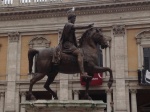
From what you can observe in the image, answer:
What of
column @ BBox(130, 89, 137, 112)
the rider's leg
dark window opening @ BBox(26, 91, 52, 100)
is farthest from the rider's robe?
dark window opening @ BBox(26, 91, 52, 100)

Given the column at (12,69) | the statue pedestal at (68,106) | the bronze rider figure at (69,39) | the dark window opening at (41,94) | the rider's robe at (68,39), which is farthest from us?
the dark window opening at (41,94)

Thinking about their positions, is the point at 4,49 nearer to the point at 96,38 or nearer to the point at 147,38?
the point at 147,38

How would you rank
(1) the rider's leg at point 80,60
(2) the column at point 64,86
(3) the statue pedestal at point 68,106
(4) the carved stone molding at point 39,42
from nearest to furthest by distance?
(3) the statue pedestal at point 68,106
(1) the rider's leg at point 80,60
(2) the column at point 64,86
(4) the carved stone molding at point 39,42

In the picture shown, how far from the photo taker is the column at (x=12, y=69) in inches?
1022

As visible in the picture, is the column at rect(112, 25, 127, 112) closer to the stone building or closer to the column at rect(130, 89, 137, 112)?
the stone building

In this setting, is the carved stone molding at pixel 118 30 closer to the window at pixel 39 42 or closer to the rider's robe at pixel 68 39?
the window at pixel 39 42

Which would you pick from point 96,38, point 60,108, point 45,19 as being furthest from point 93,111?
point 45,19

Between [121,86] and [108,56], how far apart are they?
2.53 m

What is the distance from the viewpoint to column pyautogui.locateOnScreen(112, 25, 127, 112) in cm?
2434

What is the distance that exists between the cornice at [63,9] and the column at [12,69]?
161cm

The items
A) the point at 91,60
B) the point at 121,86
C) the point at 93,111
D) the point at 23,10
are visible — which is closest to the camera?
the point at 93,111

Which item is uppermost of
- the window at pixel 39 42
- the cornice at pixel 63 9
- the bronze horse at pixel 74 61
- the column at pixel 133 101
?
the cornice at pixel 63 9

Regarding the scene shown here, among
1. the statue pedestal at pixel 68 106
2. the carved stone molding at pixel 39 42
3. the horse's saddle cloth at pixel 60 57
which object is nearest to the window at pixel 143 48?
the carved stone molding at pixel 39 42

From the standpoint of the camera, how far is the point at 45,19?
27.0 metres
